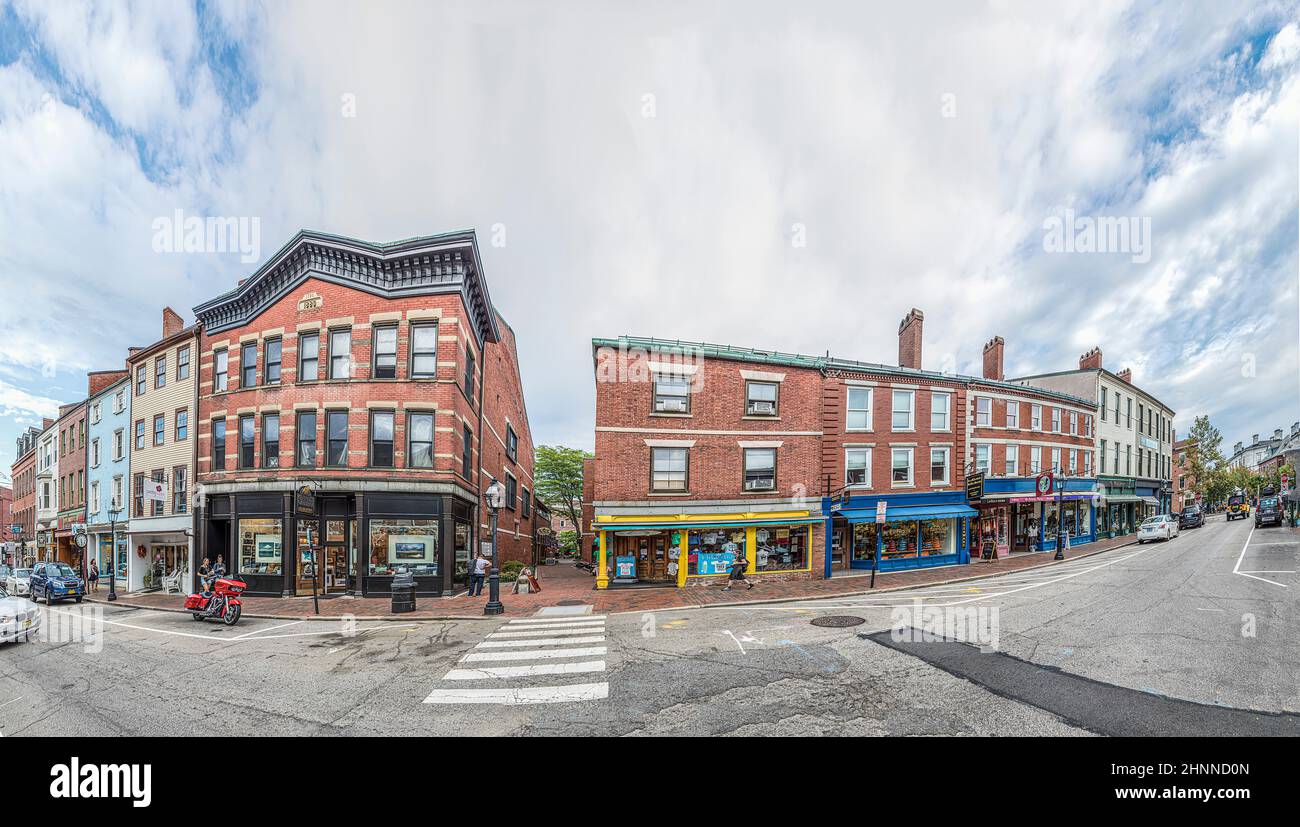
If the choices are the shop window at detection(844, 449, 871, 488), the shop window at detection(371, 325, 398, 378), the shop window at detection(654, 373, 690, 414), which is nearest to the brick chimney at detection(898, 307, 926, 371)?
the shop window at detection(844, 449, 871, 488)

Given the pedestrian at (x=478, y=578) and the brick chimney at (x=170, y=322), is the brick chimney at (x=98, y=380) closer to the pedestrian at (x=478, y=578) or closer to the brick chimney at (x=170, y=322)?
the brick chimney at (x=170, y=322)

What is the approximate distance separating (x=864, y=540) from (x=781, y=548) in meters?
5.15

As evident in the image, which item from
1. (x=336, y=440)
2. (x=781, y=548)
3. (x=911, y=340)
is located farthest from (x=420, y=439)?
(x=911, y=340)

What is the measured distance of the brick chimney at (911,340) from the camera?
79.0 feet

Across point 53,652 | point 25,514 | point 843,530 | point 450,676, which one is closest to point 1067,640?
point 450,676

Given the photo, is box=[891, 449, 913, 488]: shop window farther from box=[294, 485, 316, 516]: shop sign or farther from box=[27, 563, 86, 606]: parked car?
box=[27, 563, 86, 606]: parked car

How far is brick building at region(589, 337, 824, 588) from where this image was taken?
18.4 m

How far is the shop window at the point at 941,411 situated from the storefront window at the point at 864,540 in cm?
604

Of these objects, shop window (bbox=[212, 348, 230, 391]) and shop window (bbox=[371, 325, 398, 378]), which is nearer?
shop window (bbox=[371, 325, 398, 378])

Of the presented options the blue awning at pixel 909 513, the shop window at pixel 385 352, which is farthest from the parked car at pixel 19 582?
the blue awning at pixel 909 513

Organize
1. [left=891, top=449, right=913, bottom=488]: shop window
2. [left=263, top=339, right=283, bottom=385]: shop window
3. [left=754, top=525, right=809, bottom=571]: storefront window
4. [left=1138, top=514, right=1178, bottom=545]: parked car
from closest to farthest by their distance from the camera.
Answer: [left=263, top=339, right=283, bottom=385]: shop window
[left=754, top=525, right=809, bottom=571]: storefront window
[left=891, top=449, right=913, bottom=488]: shop window
[left=1138, top=514, right=1178, bottom=545]: parked car

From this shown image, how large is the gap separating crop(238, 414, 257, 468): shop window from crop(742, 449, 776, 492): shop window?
66.0 feet
